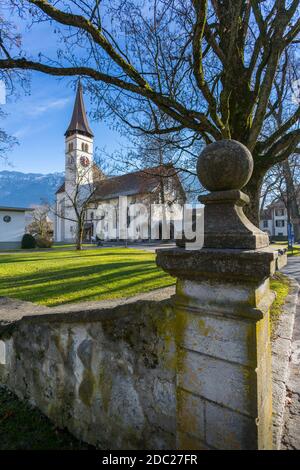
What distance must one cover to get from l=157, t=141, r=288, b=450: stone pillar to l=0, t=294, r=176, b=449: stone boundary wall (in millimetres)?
166

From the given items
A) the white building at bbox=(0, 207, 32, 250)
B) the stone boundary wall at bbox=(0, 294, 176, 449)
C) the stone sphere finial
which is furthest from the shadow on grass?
Result: the white building at bbox=(0, 207, 32, 250)

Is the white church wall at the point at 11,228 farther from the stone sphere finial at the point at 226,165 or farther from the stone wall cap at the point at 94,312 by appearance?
the stone sphere finial at the point at 226,165

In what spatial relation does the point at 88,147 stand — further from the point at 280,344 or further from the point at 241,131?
the point at 280,344

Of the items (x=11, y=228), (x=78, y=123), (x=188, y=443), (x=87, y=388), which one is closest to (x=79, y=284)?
(x=87, y=388)

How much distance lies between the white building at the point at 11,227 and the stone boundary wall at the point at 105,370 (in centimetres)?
2885

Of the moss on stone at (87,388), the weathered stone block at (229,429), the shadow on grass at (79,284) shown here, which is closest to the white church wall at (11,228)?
the shadow on grass at (79,284)

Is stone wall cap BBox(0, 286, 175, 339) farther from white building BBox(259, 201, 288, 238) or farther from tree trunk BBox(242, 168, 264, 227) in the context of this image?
white building BBox(259, 201, 288, 238)

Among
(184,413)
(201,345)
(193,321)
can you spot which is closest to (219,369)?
(201,345)

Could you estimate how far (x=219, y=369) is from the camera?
162 centimetres

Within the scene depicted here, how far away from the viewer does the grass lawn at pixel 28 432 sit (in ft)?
7.75

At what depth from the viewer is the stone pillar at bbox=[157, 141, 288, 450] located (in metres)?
1.52

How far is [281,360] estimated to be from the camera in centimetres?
321

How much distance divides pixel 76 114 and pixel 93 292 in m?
56.6
